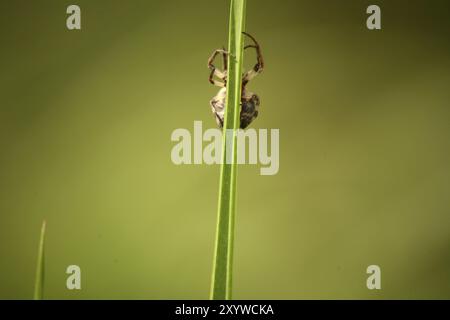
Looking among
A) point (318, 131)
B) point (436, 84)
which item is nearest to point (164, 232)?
point (318, 131)

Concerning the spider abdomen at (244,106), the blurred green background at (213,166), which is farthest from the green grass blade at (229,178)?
the blurred green background at (213,166)

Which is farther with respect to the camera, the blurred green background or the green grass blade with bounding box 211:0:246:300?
the blurred green background

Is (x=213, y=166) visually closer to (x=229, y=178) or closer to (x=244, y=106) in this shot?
(x=244, y=106)

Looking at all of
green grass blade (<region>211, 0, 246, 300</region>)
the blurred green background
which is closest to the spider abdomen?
green grass blade (<region>211, 0, 246, 300</region>)

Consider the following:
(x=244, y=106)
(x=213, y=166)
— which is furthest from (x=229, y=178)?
(x=213, y=166)

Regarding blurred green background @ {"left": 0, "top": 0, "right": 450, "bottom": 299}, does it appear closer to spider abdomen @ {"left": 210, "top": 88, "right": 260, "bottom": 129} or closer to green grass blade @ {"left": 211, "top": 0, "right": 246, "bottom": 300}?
spider abdomen @ {"left": 210, "top": 88, "right": 260, "bottom": 129}

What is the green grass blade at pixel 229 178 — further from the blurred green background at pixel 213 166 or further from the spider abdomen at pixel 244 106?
the blurred green background at pixel 213 166

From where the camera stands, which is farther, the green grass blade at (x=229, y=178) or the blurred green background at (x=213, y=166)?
the blurred green background at (x=213, y=166)

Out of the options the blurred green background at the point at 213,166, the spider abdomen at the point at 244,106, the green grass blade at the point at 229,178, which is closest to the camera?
the green grass blade at the point at 229,178
